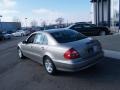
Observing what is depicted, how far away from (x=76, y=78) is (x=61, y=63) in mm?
703

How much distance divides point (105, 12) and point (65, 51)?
3327 centimetres

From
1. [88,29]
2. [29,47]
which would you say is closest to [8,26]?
[88,29]

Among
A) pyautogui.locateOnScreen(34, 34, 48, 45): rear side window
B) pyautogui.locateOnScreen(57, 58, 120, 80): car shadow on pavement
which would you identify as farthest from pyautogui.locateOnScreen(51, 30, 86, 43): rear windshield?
pyautogui.locateOnScreen(57, 58, 120, 80): car shadow on pavement

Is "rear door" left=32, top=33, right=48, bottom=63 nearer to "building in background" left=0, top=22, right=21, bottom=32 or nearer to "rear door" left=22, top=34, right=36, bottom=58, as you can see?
"rear door" left=22, top=34, right=36, bottom=58

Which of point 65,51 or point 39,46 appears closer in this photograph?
point 65,51

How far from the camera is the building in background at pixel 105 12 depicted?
30469 millimetres

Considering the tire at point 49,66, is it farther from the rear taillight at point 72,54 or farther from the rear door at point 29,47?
the rear door at point 29,47

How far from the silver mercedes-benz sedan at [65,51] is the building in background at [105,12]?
2280 centimetres

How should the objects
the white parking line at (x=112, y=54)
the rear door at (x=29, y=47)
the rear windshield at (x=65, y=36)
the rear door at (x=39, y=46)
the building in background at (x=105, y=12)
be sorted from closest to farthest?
1. the rear windshield at (x=65, y=36)
2. the rear door at (x=39, y=46)
3. the rear door at (x=29, y=47)
4. the white parking line at (x=112, y=54)
5. the building in background at (x=105, y=12)

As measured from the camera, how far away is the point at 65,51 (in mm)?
6355

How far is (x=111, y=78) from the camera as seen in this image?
6.26 metres

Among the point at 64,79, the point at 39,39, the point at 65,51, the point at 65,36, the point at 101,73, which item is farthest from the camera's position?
the point at 39,39

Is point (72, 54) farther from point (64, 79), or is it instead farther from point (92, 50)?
point (64, 79)

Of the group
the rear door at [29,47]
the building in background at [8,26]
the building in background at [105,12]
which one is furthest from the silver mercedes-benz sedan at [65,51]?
the building in background at [8,26]
